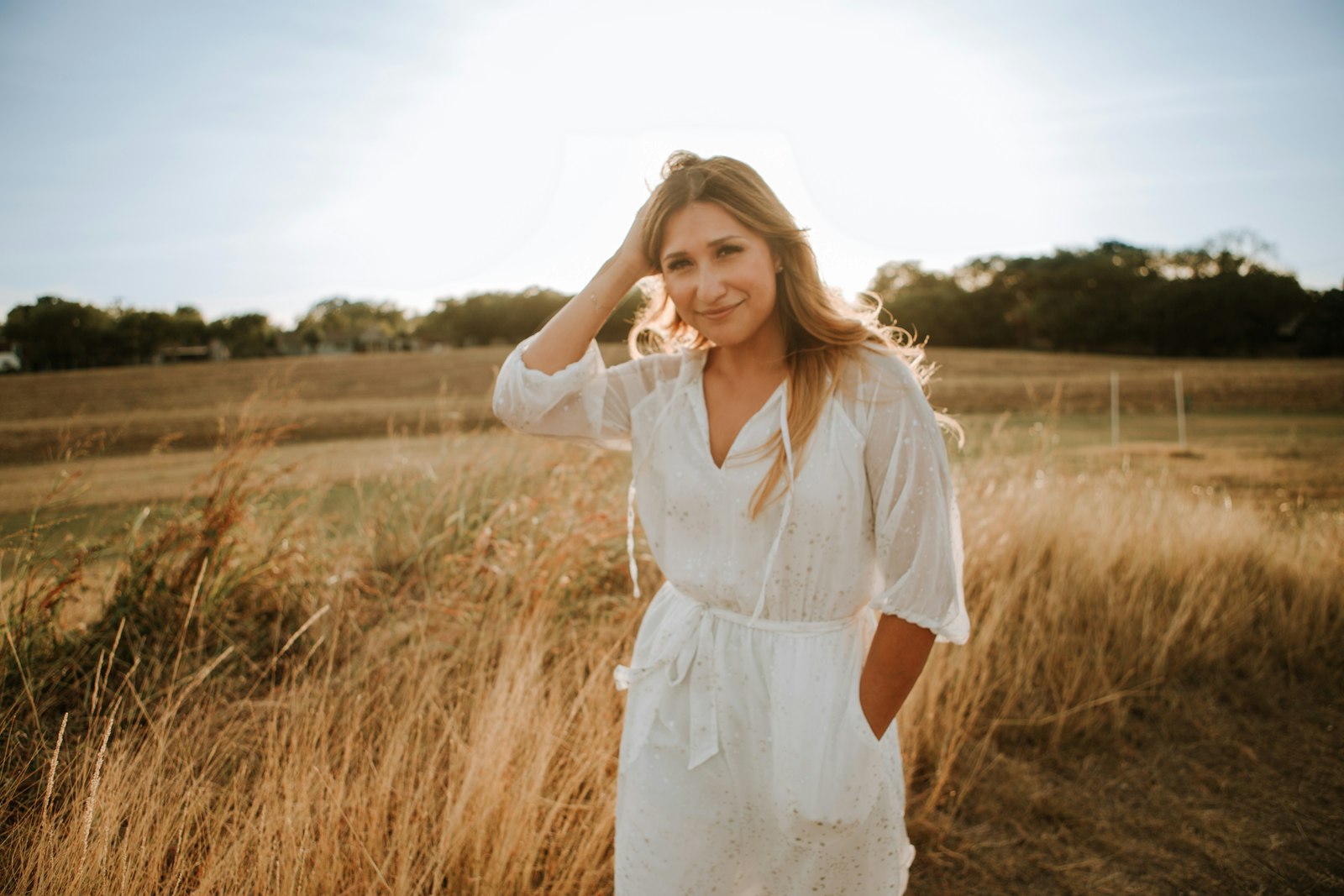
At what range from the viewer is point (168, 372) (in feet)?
64.4

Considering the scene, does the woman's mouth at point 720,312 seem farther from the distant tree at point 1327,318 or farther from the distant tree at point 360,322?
the distant tree at point 360,322

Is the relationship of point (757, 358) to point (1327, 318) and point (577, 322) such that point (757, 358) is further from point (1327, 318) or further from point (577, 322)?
point (1327, 318)

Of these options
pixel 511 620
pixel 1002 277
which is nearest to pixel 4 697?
pixel 511 620

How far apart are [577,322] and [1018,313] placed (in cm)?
5353

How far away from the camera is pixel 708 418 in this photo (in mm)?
1675

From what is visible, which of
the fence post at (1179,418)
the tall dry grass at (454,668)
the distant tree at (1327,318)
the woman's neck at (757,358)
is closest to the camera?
the woman's neck at (757,358)

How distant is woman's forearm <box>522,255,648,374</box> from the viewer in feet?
5.67

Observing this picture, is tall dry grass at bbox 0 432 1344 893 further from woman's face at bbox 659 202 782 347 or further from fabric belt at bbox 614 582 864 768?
woman's face at bbox 659 202 782 347

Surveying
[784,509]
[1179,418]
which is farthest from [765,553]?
[1179,418]

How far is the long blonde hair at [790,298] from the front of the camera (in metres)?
1.53

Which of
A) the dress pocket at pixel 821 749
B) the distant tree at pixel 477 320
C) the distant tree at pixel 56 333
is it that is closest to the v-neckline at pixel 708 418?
the dress pocket at pixel 821 749

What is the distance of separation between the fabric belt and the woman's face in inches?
23.7

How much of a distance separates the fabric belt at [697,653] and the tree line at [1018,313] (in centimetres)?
1218

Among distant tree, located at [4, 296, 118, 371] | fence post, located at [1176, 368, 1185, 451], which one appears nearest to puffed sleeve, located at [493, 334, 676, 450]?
distant tree, located at [4, 296, 118, 371]
